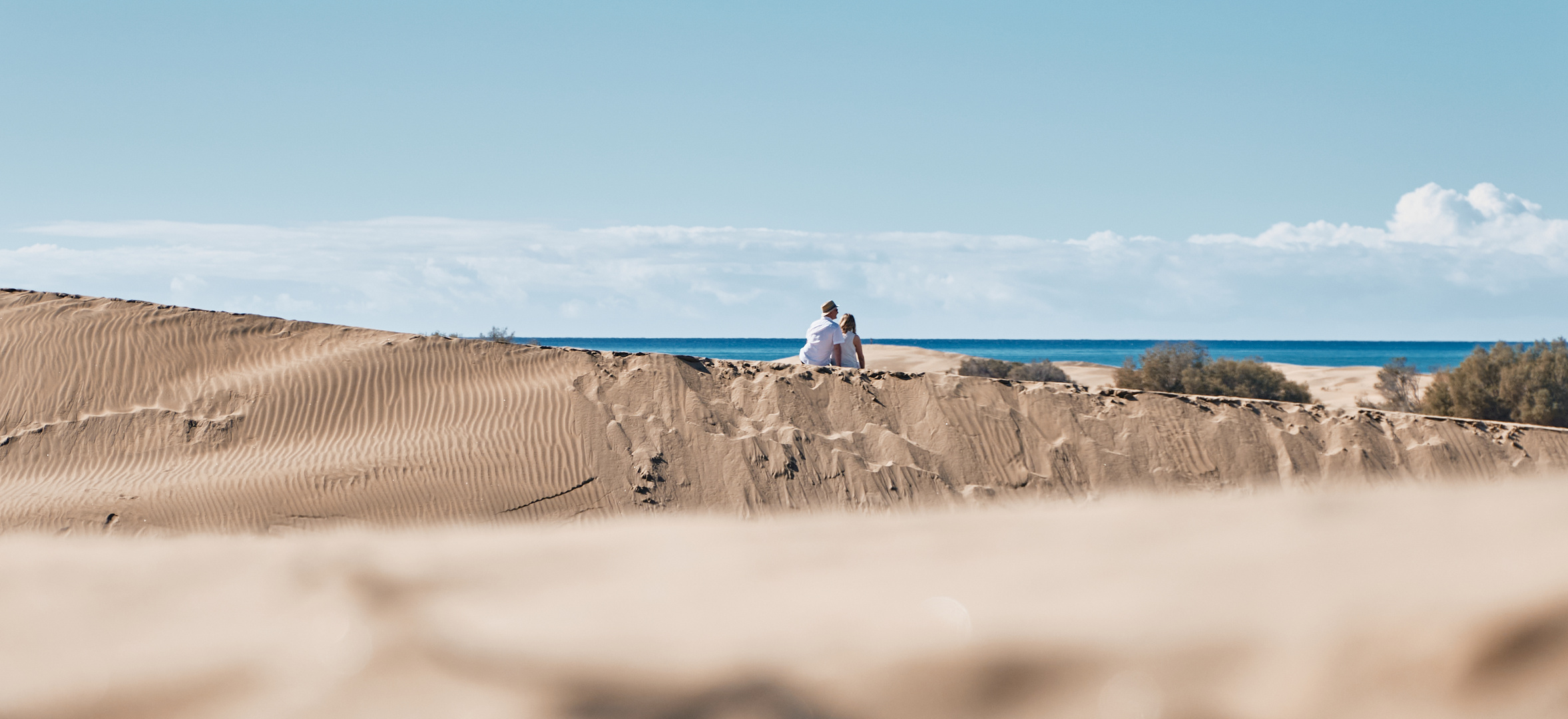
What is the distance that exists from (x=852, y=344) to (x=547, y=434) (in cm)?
398

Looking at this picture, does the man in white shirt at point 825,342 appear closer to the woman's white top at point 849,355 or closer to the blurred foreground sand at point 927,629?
the woman's white top at point 849,355

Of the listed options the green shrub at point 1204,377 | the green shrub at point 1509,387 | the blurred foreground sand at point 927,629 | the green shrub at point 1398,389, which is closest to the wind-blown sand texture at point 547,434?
the green shrub at point 1509,387

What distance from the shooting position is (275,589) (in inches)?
74.7

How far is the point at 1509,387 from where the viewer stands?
15.9 meters

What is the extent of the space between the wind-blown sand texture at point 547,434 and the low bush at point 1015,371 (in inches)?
391

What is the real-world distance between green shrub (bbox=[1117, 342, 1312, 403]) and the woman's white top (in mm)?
7929

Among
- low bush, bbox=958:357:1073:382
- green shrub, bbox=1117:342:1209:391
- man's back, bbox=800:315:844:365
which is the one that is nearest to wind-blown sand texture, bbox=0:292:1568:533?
man's back, bbox=800:315:844:365

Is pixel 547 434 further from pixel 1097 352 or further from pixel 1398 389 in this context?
pixel 1097 352

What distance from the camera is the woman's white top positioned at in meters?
12.0

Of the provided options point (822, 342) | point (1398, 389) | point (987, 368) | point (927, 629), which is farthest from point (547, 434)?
point (1398, 389)

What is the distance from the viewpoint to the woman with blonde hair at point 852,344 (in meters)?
12.1

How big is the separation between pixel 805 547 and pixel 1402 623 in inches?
43.5

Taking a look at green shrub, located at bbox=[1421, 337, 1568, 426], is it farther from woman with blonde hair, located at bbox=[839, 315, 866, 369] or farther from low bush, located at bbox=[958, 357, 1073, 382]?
woman with blonde hair, located at bbox=[839, 315, 866, 369]

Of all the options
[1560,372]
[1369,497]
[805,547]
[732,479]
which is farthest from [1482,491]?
[1560,372]
